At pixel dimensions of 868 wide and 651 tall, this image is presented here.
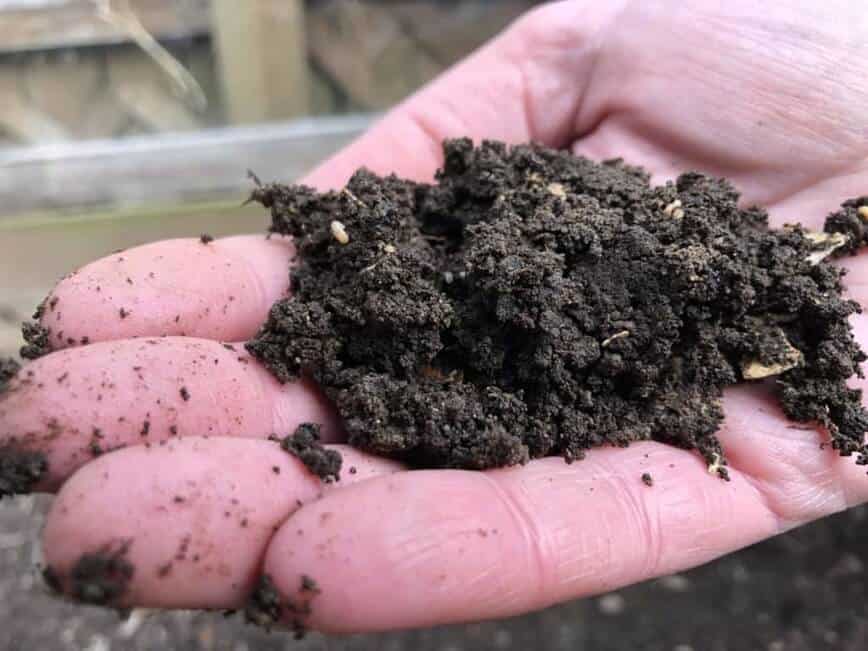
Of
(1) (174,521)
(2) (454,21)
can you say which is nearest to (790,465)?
(1) (174,521)

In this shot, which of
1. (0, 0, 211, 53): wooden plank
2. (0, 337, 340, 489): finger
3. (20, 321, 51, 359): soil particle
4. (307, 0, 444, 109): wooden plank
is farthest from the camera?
(307, 0, 444, 109): wooden plank

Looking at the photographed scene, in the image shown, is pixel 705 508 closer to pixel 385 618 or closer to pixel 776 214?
pixel 385 618

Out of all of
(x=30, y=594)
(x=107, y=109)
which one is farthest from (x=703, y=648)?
(x=107, y=109)

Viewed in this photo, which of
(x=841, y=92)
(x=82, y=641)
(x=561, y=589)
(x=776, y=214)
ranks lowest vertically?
(x=82, y=641)

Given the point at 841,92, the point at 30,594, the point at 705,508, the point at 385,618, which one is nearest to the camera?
the point at 385,618

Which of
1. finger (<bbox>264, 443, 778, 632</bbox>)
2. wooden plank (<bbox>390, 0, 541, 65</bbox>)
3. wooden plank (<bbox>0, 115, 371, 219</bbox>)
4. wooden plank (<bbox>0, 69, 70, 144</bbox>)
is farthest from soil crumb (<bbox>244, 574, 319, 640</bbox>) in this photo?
wooden plank (<bbox>0, 69, 70, 144</bbox>)

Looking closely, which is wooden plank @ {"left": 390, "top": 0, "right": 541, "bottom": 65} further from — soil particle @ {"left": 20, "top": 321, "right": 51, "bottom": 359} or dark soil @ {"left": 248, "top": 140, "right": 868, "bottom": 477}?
soil particle @ {"left": 20, "top": 321, "right": 51, "bottom": 359}
